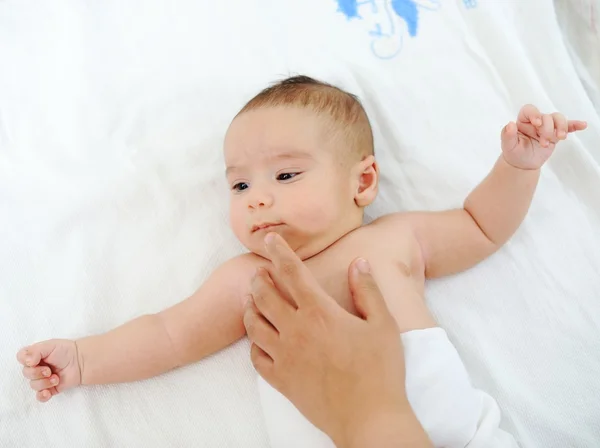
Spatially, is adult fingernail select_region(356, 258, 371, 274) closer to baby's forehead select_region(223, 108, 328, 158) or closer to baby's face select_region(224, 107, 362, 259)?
baby's face select_region(224, 107, 362, 259)

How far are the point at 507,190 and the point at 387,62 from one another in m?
0.45

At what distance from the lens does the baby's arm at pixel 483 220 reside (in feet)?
3.71

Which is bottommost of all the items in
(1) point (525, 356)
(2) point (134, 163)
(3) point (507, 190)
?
(1) point (525, 356)

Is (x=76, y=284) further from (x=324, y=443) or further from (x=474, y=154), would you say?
(x=474, y=154)

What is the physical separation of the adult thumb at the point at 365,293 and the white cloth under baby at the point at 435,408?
0.09 m

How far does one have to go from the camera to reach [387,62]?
1397mm

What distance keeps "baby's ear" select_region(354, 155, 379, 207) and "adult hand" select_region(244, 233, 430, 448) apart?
0.20 metres

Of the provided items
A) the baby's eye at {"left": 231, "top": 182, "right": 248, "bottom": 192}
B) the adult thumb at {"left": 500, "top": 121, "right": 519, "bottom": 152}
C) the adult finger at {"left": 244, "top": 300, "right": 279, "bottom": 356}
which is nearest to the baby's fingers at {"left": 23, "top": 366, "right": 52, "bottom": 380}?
the adult finger at {"left": 244, "top": 300, "right": 279, "bottom": 356}

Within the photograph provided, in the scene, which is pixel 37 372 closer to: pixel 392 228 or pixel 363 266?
pixel 363 266

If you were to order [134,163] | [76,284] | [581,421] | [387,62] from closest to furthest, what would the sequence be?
[581,421] → [76,284] → [134,163] → [387,62]

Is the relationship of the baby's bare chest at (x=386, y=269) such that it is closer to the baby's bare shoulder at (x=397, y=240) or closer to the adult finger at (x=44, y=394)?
the baby's bare shoulder at (x=397, y=240)

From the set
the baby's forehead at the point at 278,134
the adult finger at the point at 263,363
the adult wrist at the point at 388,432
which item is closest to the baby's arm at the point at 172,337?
the adult finger at the point at 263,363

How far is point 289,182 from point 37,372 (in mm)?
542

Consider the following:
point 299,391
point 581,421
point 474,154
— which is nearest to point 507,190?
point 474,154
